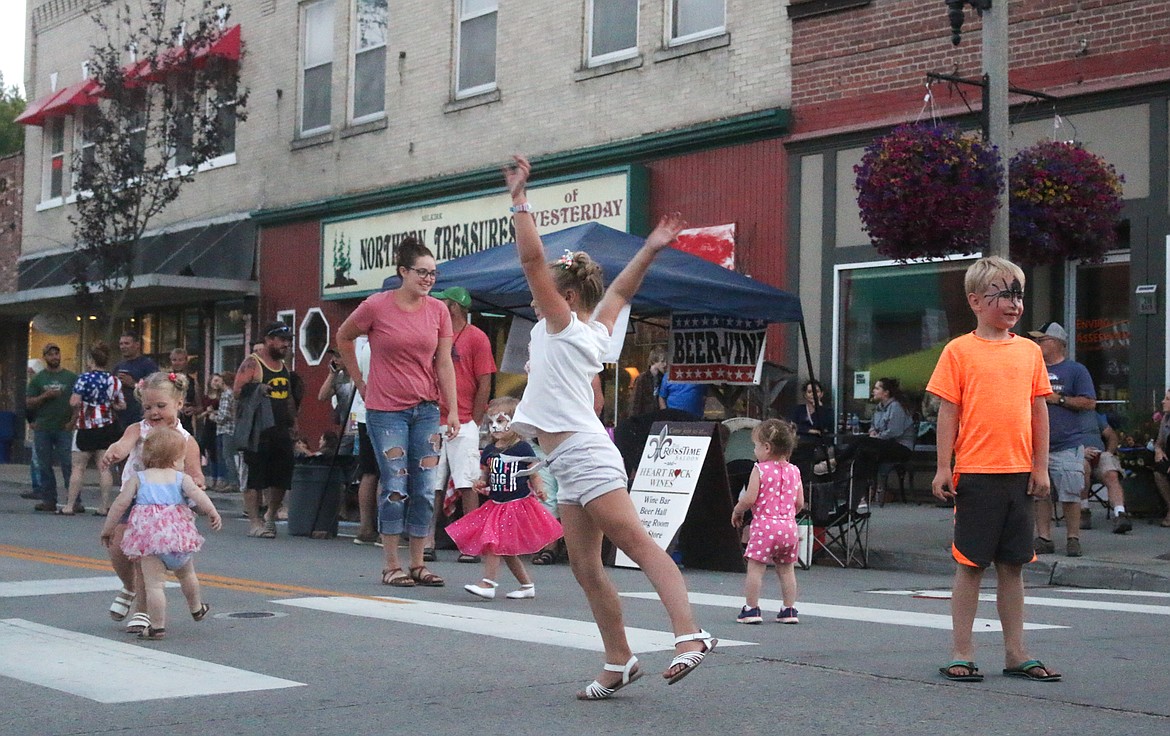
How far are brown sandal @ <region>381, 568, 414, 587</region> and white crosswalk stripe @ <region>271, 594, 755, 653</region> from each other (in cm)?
81

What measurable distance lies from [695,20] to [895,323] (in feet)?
15.3

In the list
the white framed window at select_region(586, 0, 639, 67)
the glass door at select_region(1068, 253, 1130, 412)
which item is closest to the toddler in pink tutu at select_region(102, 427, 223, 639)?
the glass door at select_region(1068, 253, 1130, 412)

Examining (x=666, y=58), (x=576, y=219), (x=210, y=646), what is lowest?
(x=210, y=646)

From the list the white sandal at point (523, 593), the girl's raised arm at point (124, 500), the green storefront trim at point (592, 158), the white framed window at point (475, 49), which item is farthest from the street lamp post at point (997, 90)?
the white framed window at point (475, 49)

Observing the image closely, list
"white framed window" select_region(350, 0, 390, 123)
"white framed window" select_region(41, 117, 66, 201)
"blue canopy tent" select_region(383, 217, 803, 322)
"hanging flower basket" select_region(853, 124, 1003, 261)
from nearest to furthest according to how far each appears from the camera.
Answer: "hanging flower basket" select_region(853, 124, 1003, 261)
"blue canopy tent" select_region(383, 217, 803, 322)
"white framed window" select_region(350, 0, 390, 123)
"white framed window" select_region(41, 117, 66, 201)

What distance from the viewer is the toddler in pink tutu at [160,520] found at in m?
7.14

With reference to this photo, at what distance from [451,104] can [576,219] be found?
346cm

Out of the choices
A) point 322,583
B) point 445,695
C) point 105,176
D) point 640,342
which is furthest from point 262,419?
point 105,176

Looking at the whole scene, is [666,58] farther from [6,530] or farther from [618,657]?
[618,657]

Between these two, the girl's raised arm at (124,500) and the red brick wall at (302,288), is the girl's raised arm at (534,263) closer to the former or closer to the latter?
the girl's raised arm at (124,500)

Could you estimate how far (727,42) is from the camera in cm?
1812

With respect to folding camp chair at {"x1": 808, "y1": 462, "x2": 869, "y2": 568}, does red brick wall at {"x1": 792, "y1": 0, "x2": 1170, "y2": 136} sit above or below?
above

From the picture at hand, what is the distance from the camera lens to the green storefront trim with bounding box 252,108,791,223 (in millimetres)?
17703

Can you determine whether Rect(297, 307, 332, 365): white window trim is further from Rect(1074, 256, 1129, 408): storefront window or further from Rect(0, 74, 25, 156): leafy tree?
Rect(0, 74, 25, 156): leafy tree
